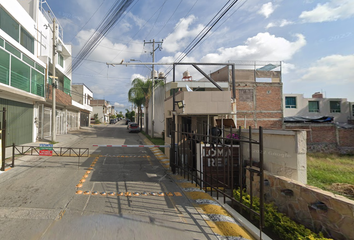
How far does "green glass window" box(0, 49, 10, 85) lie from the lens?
10.5m

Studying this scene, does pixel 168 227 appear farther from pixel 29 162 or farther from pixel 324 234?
pixel 29 162

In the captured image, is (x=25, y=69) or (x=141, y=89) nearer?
(x=25, y=69)

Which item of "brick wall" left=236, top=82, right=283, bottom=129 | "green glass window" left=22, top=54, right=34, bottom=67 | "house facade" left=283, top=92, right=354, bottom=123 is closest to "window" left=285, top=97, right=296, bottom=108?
"house facade" left=283, top=92, right=354, bottom=123

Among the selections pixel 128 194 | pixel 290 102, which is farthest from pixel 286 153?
pixel 290 102

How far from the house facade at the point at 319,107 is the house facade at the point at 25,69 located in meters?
29.9

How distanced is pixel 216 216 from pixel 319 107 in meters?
33.2

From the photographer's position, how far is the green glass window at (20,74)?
1152cm

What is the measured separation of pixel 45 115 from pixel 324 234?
2114 cm

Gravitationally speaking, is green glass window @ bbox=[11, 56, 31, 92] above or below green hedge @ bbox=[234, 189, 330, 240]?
above

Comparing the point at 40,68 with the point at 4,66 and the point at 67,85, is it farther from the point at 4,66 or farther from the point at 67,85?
the point at 67,85

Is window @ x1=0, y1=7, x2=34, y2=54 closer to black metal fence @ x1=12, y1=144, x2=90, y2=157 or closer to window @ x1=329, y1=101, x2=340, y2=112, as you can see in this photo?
black metal fence @ x1=12, y1=144, x2=90, y2=157

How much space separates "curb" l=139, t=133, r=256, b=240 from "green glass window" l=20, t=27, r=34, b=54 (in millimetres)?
15154

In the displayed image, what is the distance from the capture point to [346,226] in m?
3.40

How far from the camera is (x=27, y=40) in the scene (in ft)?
46.9
